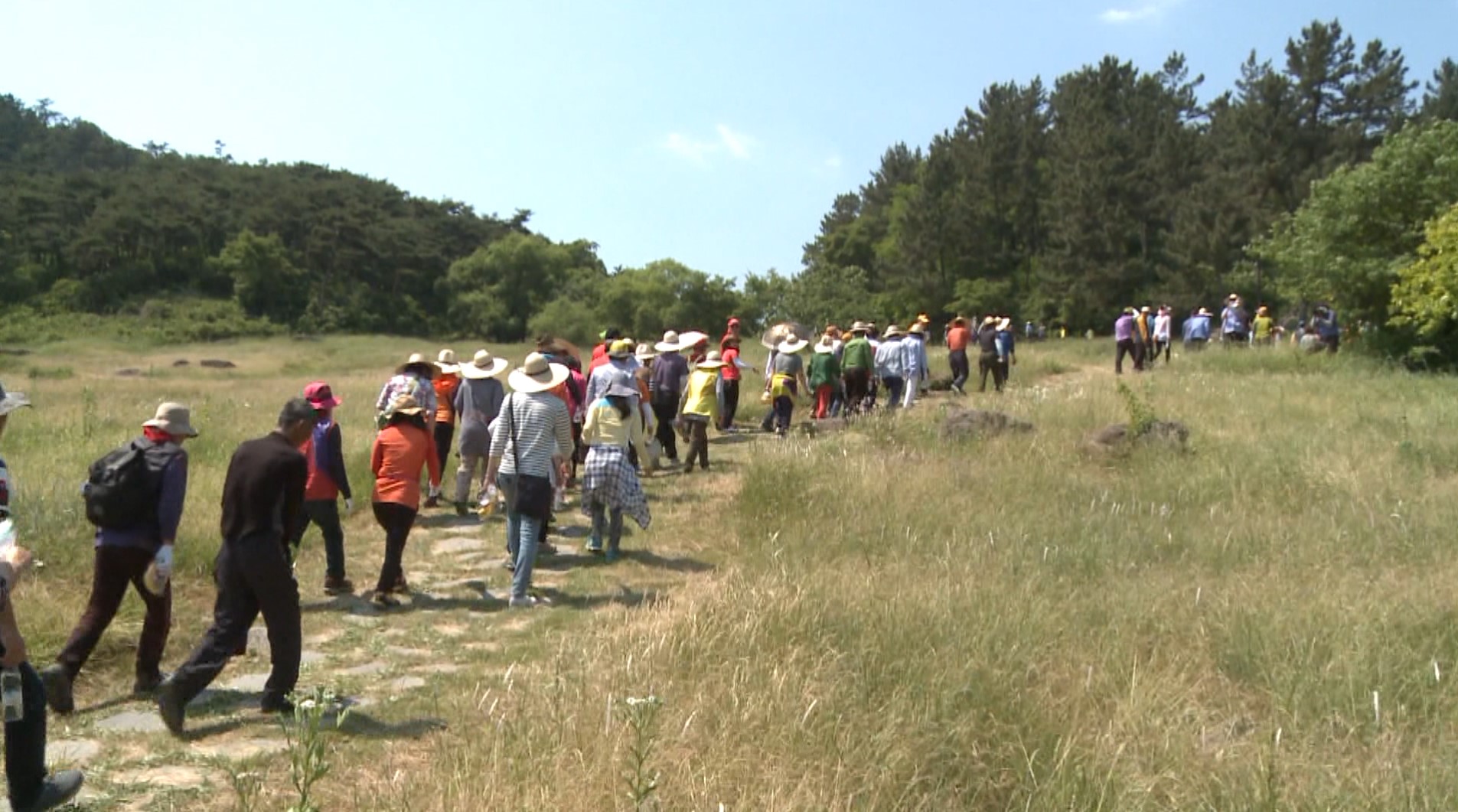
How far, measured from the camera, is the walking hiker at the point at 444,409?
11438 millimetres

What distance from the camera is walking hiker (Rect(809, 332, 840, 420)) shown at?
16016 millimetres

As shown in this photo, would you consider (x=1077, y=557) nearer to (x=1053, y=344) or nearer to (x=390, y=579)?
(x=390, y=579)

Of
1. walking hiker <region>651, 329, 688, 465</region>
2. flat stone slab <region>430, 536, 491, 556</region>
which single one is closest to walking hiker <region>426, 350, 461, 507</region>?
flat stone slab <region>430, 536, 491, 556</region>

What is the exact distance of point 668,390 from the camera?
13.6 metres

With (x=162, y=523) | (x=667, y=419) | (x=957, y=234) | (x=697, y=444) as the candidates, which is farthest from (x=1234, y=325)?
(x=957, y=234)

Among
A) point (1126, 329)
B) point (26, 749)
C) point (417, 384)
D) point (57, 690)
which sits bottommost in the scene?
point (57, 690)

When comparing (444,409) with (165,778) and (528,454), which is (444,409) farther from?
(165,778)

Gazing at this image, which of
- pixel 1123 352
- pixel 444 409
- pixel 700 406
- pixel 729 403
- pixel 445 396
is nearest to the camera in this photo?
pixel 444 409

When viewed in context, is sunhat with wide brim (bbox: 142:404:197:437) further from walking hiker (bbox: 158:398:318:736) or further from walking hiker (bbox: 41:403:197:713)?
walking hiker (bbox: 158:398:318:736)

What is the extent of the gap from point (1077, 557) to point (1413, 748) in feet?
9.64

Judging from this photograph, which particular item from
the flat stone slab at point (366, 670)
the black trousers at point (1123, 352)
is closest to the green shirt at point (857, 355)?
the black trousers at point (1123, 352)

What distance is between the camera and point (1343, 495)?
9.17m

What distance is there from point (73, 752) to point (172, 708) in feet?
1.40

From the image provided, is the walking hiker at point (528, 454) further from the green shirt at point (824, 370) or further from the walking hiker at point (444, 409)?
the green shirt at point (824, 370)
